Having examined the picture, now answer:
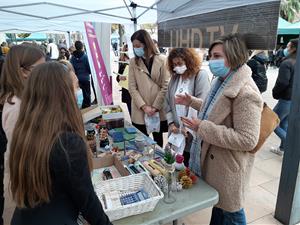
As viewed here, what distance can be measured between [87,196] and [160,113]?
1.77 meters

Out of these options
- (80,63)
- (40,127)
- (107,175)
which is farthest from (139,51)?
(80,63)

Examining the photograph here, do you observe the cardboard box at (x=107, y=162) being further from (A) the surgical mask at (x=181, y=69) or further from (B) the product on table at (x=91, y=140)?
(A) the surgical mask at (x=181, y=69)

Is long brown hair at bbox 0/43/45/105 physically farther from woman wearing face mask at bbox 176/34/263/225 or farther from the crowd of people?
woman wearing face mask at bbox 176/34/263/225

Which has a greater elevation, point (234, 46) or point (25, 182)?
point (234, 46)

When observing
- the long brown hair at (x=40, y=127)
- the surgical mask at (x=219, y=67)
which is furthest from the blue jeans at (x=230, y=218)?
the long brown hair at (x=40, y=127)

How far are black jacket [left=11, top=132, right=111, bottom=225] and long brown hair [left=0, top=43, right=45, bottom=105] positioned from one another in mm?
728

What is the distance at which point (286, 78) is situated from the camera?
125 inches

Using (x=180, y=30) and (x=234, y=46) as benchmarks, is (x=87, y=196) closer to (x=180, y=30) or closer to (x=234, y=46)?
(x=234, y=46)

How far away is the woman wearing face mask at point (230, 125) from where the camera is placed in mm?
1309

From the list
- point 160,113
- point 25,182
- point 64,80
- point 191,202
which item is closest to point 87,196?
point 25,182

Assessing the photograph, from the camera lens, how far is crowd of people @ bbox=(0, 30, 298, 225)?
881 mm

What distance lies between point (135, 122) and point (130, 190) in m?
1.43

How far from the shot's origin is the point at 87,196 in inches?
36.4

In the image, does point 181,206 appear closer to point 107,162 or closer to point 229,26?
point 107,162
